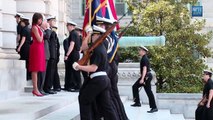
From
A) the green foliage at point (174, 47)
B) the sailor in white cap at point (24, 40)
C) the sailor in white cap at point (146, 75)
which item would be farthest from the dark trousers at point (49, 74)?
the green foliage at point (174, 47)

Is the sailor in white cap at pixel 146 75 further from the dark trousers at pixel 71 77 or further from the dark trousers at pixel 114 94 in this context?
the dark trousers at pixel 114 94

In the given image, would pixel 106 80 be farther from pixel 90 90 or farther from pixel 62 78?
pixel 62 78

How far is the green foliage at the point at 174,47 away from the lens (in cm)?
2141

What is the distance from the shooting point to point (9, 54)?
1286cm

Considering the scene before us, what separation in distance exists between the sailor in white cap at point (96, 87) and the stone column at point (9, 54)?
420 centimetres

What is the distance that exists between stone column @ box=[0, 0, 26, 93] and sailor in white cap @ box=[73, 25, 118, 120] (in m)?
4.20

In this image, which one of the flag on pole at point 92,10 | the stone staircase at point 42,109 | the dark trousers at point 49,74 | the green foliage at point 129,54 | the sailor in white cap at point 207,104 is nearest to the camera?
the stone staircase at point 42,109

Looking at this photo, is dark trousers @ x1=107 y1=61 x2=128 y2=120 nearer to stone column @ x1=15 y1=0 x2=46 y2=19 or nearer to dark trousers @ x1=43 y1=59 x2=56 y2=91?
dark trousers @ x1=43 y1=59 x2=56 y2=91

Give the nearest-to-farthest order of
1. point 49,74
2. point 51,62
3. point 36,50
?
point 36,50 → point 49,74 → point 51,62

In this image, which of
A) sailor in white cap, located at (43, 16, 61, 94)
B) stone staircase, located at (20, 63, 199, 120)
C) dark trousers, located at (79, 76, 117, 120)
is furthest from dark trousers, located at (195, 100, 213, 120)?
dark trousers, located at (79, 76, 117, 120)

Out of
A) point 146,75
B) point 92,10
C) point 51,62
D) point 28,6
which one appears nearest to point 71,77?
point 51,62

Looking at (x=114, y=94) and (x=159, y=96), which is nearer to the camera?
(x=114, y=94)

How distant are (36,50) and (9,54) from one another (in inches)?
45.2

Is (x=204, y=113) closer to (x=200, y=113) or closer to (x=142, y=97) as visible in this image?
(x=200, y=113)
